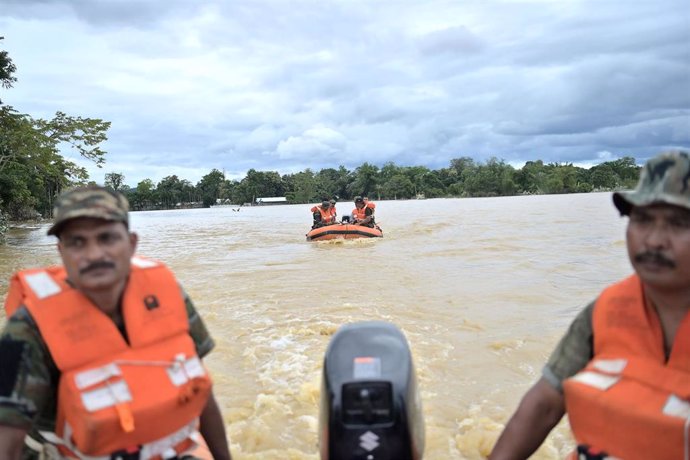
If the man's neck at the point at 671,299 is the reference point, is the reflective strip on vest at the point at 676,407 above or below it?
below

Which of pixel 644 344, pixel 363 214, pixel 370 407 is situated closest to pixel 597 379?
pixel 644 344

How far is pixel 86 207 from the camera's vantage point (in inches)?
66.4

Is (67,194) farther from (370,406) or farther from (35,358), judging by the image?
(370,406)

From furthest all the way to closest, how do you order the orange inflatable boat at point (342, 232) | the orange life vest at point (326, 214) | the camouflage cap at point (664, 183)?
the orange life vest at point (326, 214) < the orange inflatable boat at point (342, 232) < the camouflage cap at point (664, 183)

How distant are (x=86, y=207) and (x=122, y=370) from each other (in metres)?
0.51

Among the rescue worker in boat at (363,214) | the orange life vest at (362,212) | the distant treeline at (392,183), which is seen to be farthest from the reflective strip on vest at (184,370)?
the distant treeline at (392,183)

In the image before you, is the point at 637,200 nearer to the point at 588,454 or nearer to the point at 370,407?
the point at 588,454

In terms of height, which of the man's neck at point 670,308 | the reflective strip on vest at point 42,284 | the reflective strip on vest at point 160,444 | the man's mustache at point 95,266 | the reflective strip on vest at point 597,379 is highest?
the man's mustache at point 95,266

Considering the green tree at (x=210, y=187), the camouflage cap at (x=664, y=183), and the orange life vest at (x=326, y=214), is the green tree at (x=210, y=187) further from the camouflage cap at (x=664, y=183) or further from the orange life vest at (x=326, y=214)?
the camouflage cap at (x=664, y=183)

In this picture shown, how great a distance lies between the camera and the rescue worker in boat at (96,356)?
1.62m

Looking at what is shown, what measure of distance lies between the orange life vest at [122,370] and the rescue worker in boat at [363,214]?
1428cm

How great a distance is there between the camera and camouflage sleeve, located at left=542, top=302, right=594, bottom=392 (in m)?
1.72

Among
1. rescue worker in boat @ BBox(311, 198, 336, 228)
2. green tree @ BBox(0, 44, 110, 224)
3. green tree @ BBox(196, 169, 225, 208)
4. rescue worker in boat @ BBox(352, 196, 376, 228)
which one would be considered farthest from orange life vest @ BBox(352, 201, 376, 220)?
green tree @ BBox(196, 169, 225, 208)

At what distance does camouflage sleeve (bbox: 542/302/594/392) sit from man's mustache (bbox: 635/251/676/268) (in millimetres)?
271
